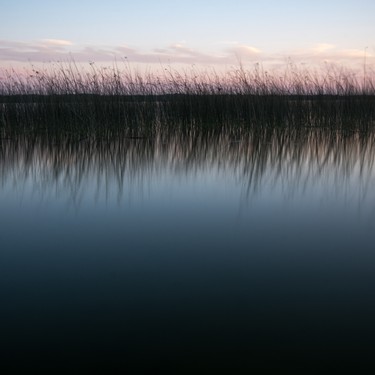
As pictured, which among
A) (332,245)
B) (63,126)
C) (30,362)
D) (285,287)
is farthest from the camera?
(63,126)

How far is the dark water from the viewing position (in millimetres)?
1457

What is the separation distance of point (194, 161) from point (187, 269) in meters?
3.65

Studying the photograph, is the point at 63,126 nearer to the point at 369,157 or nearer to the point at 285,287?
the point at 369,157

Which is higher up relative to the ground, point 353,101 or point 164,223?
point 353,101

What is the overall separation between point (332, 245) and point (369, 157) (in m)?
3.86

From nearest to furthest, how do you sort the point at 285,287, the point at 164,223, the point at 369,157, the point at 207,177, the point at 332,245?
1. the point at 285,287
2. the point at 332,245
3. the point at 164,223
4. the point at 207,177
5. the point at 369,157

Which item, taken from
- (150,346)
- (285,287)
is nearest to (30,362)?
(150,346)

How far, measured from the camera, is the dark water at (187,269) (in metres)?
1.46

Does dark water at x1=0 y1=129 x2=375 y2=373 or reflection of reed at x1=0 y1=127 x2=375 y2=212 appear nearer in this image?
dark water at x1=0 y1=129 x2=375 y2=373

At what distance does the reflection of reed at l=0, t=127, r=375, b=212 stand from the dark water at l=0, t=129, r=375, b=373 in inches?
1.9

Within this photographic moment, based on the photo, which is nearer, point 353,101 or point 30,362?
point 30,362

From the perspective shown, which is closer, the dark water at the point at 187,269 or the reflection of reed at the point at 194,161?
the dark water at the point at 187,269

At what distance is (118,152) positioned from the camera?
20.4ft

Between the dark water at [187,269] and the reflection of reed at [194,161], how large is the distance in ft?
0.16
